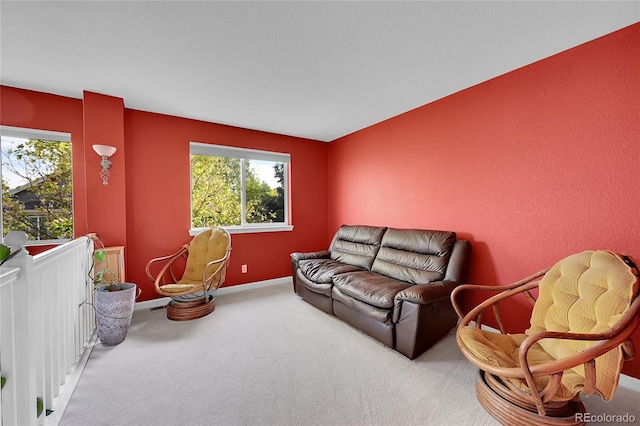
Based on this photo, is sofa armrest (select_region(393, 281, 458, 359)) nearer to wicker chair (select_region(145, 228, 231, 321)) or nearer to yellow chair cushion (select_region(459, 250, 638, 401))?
yellow chair cushion (select_region(459, 250, 638, 401))

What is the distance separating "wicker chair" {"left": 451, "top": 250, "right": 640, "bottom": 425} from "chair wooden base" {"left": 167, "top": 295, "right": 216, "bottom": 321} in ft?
8.44

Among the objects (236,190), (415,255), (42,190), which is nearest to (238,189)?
(236,190)

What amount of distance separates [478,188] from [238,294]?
324 centimetres

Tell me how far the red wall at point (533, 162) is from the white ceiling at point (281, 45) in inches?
7.8

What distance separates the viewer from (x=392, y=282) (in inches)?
101

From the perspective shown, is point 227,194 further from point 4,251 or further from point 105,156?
point 4,251

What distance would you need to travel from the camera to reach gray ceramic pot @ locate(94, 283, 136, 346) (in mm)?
2256

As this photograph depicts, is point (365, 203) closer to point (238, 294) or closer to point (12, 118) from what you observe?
point (238, 294)

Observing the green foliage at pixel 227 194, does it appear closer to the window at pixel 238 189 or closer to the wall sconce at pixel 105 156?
the window at pixel 238 189

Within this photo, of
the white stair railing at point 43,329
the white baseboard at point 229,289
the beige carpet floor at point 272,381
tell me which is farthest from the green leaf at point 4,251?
the white baseboard at point 229,289

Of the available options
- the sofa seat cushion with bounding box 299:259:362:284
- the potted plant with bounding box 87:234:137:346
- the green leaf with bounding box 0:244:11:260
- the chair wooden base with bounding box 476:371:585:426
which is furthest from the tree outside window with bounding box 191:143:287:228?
the chair wooden base with bounding box 476:371:585:426

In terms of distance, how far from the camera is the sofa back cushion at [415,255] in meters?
2.55

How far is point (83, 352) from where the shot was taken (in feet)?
6.96

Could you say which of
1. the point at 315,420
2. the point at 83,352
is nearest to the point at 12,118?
the point at 83,352
